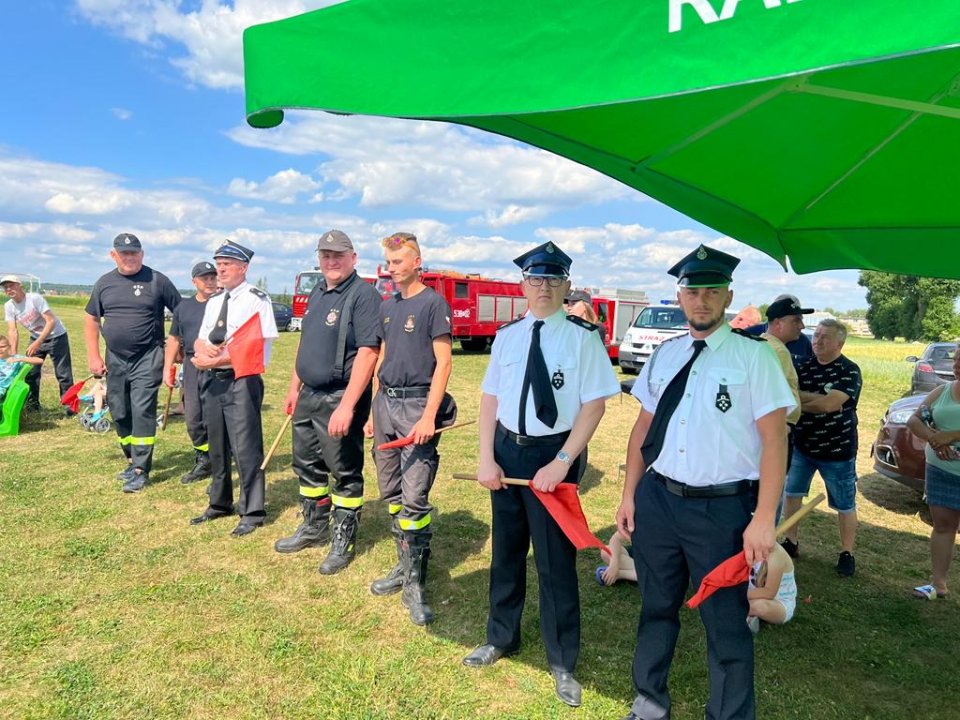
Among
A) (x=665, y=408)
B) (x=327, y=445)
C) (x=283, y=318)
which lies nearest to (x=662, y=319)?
(x=327, y=445)

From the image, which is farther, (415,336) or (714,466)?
(415,336)

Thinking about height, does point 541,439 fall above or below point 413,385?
below

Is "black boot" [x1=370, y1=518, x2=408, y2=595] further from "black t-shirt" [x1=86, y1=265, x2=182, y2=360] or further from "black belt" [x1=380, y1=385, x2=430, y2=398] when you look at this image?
"black t-shirt" [x1=86, y1=265, x2=182, y2=360]

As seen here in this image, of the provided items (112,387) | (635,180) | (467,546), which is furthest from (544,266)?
(112,387)

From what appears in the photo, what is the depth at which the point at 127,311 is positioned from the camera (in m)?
5.71

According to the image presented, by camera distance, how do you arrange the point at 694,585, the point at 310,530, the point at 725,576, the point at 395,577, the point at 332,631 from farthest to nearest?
the point at 310,530
the point at 395,577
the point at 332,631
the point at 694,585
the point at 725,576

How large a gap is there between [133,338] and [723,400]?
211 inches

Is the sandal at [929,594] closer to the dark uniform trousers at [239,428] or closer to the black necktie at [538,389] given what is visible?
the black necktie at [538,389]

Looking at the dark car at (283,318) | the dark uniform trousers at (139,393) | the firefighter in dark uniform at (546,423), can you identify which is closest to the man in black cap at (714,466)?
the firefighter in dark uniform at (546,423)

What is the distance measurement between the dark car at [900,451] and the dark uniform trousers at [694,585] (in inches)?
177

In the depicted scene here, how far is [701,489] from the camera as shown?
2.37 meters

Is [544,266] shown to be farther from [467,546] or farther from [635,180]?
[467,546]

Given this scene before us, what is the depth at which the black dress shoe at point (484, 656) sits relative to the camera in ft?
10.4

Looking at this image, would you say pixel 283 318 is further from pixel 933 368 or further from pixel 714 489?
pixel 714 489
